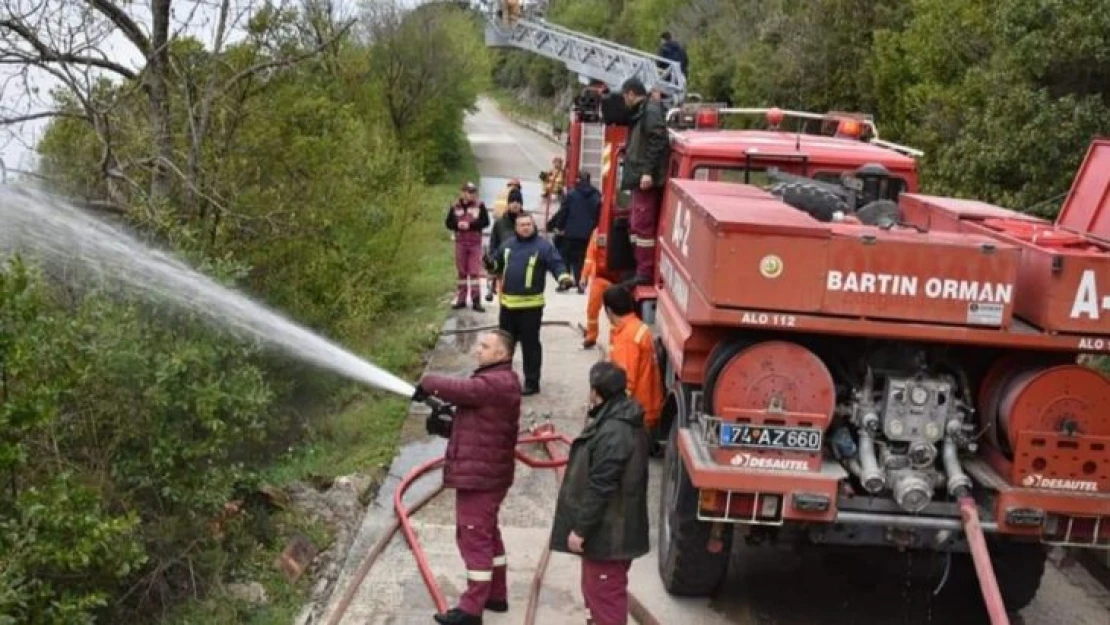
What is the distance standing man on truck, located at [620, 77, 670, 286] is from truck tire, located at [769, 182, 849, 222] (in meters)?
1.84

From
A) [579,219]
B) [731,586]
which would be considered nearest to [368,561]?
[731,586]

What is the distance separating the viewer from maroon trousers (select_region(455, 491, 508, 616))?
5.86 m

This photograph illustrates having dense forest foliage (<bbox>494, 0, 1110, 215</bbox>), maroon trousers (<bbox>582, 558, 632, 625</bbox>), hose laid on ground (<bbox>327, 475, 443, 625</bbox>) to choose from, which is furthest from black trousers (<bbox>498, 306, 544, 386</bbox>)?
dense forest foliage (<bbox>494, 0, 1110, 215</bbox>)

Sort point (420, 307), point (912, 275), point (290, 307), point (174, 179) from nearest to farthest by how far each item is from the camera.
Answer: point (912, 275) → point (174, 179) → point (290, 307) → point (420, 307)

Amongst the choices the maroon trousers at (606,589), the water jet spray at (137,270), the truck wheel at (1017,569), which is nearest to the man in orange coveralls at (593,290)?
the water jet spray at (137,270)

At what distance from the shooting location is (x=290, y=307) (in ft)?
36.3

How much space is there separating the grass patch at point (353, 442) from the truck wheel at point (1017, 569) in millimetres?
3757

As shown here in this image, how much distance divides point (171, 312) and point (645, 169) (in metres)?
3.78

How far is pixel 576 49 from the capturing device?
38.3 metres

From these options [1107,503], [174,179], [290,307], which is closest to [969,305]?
[1107,503]

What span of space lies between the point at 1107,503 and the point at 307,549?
437 cm

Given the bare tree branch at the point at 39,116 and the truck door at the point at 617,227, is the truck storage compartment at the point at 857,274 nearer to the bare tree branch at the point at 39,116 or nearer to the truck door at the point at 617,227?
the truck door at the point at 617,227

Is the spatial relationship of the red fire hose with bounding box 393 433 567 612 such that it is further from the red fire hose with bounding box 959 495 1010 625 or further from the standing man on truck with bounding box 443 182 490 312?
the standing man on truck with bounding box 443 182 490 312

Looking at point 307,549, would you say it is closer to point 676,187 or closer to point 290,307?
point 676,187
